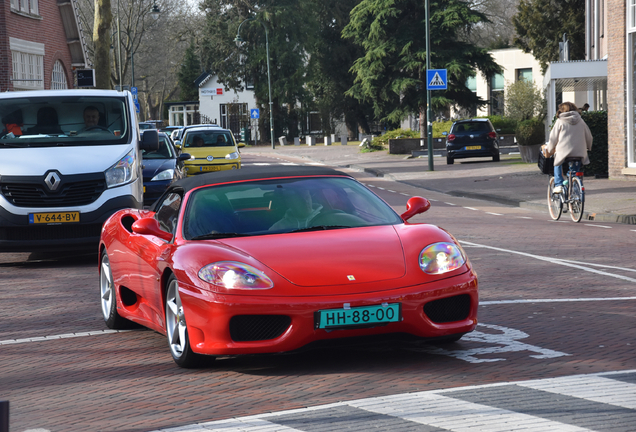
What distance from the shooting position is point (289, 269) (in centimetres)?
573

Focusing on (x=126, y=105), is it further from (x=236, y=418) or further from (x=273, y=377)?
(x=236, y=418)

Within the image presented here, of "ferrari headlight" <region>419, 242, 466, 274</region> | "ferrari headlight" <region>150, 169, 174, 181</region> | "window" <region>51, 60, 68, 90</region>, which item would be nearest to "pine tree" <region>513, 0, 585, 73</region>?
"window" <region>51, 60, 68, 90</region>

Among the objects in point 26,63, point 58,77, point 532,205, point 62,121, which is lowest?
point 532,205

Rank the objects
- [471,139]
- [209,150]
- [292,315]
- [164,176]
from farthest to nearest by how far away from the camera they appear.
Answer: [471,139], [209,150], [164,176], [292,315]

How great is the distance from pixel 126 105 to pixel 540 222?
24.2 feet

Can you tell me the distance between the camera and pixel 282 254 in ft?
19.3

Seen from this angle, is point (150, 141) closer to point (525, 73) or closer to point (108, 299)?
point (108, 299)

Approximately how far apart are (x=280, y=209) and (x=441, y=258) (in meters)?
1.26

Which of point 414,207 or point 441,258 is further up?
point 414,207

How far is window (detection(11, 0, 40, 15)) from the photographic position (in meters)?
30.6

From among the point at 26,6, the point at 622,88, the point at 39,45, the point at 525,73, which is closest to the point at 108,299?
the point at 622,88

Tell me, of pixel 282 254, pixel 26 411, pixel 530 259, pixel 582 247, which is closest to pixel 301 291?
pixel 282 254

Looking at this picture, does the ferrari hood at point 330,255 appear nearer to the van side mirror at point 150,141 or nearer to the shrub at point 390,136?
the van side mirror at point 150,141

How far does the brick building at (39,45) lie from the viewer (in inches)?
1166
